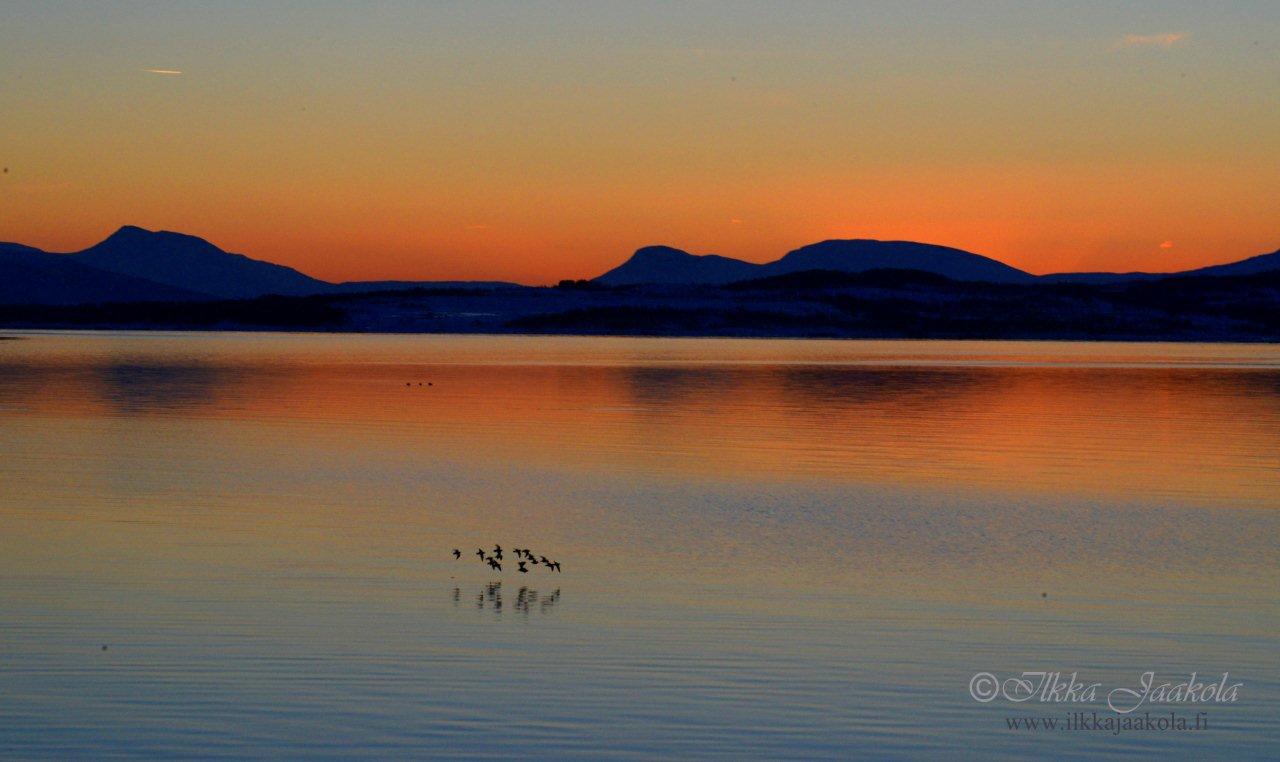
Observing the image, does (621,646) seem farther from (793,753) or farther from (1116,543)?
(1116,543)

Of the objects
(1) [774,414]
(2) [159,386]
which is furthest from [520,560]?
(2) [159,386]

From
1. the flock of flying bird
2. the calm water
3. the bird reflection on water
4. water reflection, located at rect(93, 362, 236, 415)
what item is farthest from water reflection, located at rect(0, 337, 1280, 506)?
the bird reflection on water

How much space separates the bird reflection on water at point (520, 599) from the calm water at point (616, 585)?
0.23 feet

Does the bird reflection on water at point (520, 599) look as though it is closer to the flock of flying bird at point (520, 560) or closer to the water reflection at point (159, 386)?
the flock of flying bird at point (520, 560)

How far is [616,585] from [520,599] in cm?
149

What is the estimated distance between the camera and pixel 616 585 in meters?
21.3

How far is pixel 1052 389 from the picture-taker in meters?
73.6

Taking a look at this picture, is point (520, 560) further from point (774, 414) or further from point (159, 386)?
point (159, 386)

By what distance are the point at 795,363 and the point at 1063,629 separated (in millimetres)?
88099

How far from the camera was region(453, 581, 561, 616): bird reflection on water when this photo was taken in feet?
65.2

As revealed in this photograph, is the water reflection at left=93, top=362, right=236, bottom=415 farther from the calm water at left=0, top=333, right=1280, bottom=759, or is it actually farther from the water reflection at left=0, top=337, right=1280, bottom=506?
the calm water at left=0, top=333, right=1280, bottom=759

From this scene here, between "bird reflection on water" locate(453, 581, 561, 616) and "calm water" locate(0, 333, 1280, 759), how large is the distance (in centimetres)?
7

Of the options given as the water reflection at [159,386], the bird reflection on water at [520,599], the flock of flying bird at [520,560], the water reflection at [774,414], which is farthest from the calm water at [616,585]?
the water reflection at [159,386]

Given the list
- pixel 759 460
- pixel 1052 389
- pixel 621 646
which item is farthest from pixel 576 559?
pixel 1052 389
